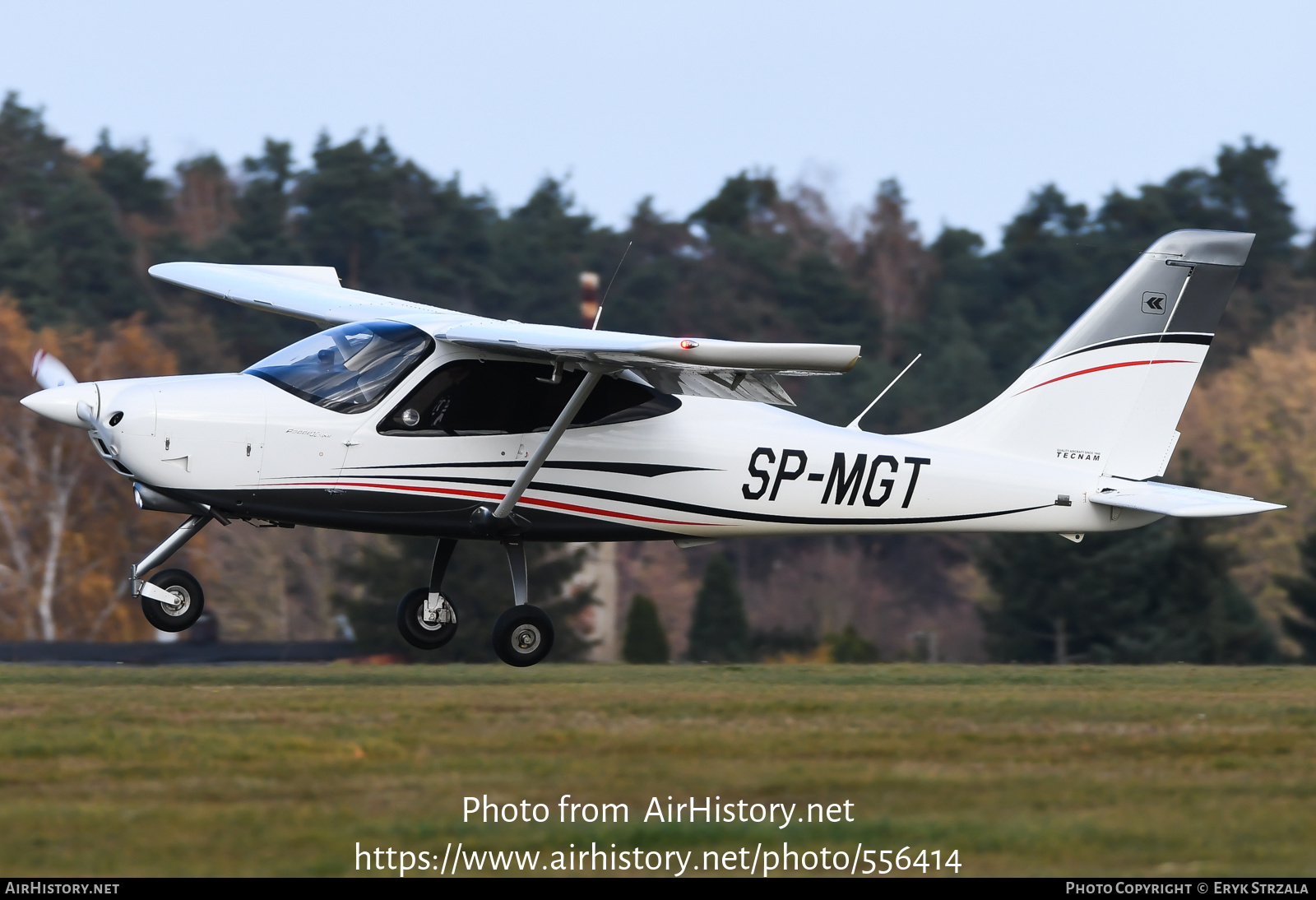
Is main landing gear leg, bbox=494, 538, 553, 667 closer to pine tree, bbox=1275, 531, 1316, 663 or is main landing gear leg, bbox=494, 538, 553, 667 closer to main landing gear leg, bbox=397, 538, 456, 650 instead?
main landing gear leg, bbox=397, 538, 456, 650

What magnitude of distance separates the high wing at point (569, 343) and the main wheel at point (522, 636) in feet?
6.88

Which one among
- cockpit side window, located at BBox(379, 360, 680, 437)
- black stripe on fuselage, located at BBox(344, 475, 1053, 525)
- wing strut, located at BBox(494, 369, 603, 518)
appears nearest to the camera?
wing strut, located at BBox(494, 369, 603, 518)

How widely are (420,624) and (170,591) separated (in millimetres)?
2051

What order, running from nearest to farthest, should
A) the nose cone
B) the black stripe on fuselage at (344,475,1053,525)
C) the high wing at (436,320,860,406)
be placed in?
1. the high wing at (436,320,860,406)
2. the nose cone
3. the black stripe on fuselage at (344,475,1053,525)

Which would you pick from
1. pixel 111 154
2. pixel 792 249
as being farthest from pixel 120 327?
pixel 792 249

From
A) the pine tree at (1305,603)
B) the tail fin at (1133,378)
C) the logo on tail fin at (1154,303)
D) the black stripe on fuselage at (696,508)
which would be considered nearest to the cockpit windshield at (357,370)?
the black stripe on fuselage at (696,508)

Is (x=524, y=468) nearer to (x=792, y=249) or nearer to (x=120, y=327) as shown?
(x=120, y=327)

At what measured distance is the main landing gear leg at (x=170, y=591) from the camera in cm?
1324

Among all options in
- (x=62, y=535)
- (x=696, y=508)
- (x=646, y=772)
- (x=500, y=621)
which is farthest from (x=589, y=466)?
(x=62, y=535)

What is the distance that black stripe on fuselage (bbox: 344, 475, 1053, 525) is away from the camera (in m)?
13.9

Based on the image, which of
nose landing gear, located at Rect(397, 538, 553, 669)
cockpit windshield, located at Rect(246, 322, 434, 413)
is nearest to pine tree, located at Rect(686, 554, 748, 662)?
nose landing gear, located at Rect(397, 538, 553, 669)

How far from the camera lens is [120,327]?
7262cm

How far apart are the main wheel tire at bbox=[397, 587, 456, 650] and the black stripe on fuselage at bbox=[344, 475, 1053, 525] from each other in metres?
1.16

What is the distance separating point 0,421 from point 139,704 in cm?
5187
